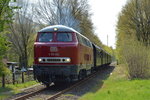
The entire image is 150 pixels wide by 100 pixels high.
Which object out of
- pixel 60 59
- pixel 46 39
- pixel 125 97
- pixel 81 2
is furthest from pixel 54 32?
pixel 81 2

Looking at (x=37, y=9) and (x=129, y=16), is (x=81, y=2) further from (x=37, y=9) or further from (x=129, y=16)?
(x=129, y=16)

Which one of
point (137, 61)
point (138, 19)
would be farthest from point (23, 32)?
point (137, 61)

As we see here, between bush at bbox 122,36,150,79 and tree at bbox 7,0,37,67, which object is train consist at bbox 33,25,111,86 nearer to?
bush at bbox 122,36,150,79

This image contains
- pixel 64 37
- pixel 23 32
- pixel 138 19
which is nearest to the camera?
pixel 64 37

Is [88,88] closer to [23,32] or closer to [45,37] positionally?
[45,37]

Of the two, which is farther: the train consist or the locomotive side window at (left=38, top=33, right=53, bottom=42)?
the locomotive side window at (left=38, top=33, right=53, bottom=42)

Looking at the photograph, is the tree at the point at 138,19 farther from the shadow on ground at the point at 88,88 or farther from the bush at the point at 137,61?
the shadow on ground at the point at 88,88

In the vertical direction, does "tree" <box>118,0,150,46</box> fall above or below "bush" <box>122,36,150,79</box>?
above

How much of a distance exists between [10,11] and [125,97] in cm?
930

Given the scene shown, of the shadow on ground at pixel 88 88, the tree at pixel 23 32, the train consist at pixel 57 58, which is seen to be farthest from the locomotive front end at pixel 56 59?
the tree at pixel 23 32

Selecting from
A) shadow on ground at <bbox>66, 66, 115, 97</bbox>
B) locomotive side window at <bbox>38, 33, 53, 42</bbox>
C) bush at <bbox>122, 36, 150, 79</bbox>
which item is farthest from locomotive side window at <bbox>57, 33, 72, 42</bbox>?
bush at <bbox>122, 36, 150, 79</bbox>

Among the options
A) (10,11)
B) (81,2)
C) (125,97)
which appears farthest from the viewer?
(81,2)

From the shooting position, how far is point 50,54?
50.8 feet

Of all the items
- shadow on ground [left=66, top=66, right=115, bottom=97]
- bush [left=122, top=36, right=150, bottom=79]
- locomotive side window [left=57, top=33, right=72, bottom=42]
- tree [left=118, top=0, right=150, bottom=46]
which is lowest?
shadow on ground [left=66, top=66, right=115, bottom=97]
